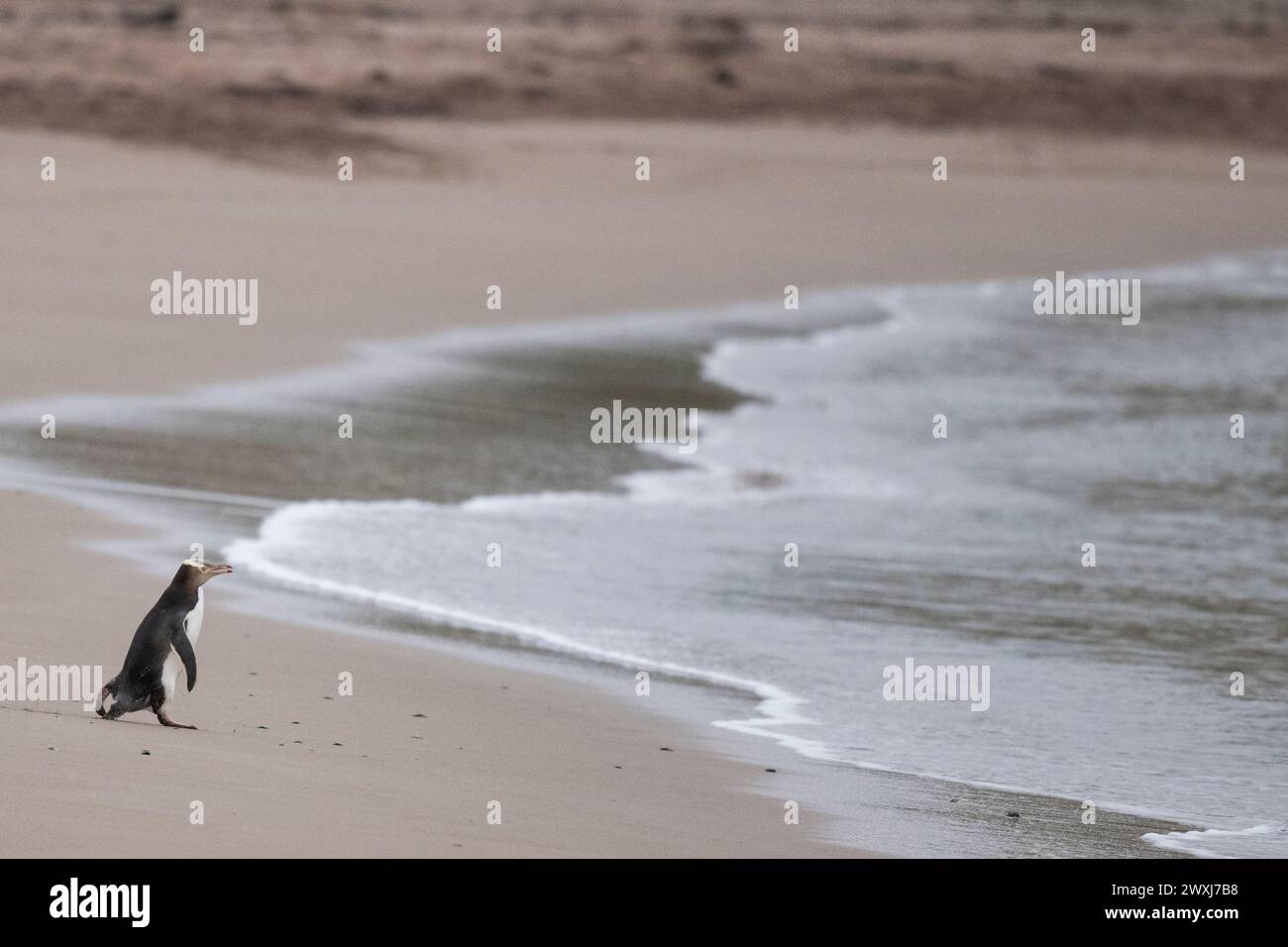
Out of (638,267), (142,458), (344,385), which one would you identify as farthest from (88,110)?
(142,458)

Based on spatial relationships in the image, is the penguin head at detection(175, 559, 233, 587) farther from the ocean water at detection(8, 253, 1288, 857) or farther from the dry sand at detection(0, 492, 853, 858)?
the ocean water at detection(8, 253, 1288, 857)

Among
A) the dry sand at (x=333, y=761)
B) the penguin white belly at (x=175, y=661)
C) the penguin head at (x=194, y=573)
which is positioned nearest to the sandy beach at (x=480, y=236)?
the dry sand at (x=333, y=761)

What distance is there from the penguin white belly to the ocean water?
187cm

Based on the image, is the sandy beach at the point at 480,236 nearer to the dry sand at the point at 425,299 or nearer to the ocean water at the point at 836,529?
the dry sand at the point at 425,299

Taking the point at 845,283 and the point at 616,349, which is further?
the point at 845,283

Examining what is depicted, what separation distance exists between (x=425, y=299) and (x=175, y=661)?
39.9 ft

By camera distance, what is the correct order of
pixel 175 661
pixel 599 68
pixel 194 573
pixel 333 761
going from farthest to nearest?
1. pixel 599 68
2. pixel 194 573
3. pixel 175 661
4. pixel 333 761

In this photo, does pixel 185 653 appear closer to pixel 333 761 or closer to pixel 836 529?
pixel 333 761

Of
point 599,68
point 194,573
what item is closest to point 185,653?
point 194,573

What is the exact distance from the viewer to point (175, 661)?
6.16 meters

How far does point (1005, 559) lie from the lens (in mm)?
10312
